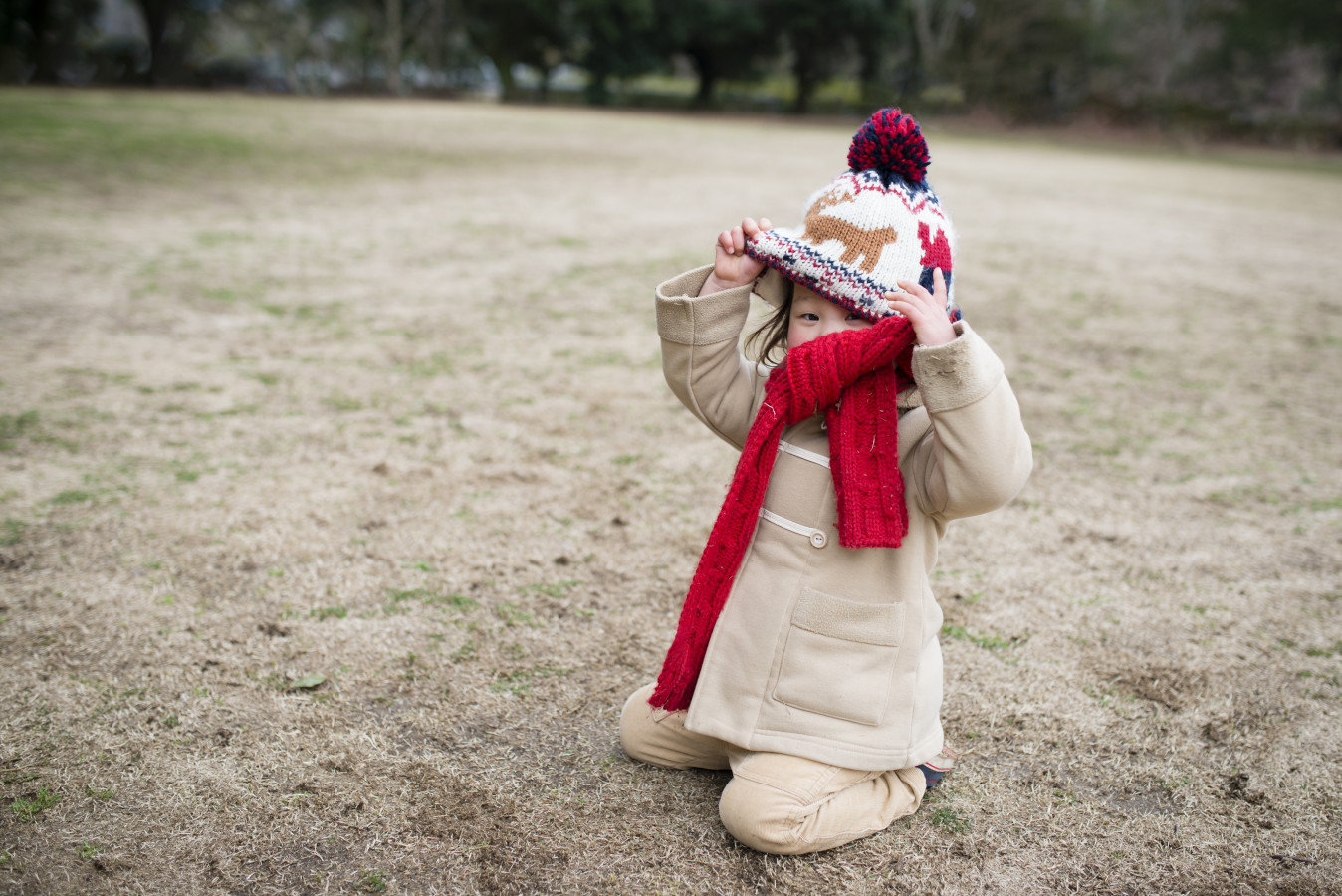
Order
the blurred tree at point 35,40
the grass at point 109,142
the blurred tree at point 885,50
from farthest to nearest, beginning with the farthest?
the blurred tree at point 885,50, the blurred tree at point 35,40, the grass at point 109,142

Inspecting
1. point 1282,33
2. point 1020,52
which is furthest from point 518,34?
point 1282,33

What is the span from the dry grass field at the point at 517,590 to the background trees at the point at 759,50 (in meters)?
28.9

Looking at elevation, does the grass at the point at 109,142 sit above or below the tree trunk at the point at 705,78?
below

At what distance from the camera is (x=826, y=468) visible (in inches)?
71.1

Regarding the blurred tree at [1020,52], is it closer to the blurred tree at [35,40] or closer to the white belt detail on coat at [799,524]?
the blurred tree at [35,40]

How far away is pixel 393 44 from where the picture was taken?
114ft

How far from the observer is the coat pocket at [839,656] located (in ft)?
5.74

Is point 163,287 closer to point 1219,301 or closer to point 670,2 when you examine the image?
point 1219,301

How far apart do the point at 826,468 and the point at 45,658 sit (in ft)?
5.99

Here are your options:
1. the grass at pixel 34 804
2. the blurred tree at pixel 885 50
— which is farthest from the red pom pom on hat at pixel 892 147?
the blurred tree at pixel 885 50

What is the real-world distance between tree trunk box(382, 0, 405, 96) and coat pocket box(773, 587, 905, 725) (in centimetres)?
3592

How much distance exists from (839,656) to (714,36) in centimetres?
3618

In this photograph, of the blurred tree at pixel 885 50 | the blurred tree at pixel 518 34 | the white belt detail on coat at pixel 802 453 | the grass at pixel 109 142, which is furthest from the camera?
the blurred tree at pixel 885 50

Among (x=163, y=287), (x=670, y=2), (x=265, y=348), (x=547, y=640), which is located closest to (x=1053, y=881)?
(x=547, y=640)
